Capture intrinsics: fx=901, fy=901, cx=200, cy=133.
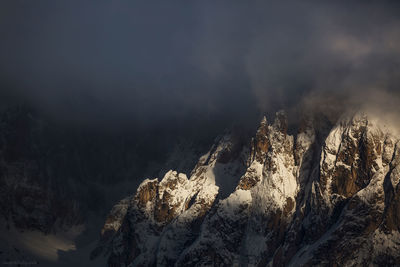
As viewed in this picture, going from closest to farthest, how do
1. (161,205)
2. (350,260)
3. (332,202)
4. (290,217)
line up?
(350,260)
(332,202)
(290,217)
(161,205)

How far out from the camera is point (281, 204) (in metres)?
160

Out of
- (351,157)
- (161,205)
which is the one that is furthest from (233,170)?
(351,157)

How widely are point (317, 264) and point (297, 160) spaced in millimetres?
31349

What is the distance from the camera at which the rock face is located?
5517 inches

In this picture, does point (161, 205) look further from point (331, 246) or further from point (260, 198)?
point (331, 246)

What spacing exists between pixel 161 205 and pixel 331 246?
50.8 metres

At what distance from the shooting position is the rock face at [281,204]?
5517 inches

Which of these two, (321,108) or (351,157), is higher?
(321,108)

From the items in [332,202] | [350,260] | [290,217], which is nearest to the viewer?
[350,260]

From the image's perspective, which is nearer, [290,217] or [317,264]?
[317,264]

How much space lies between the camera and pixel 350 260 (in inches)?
5418

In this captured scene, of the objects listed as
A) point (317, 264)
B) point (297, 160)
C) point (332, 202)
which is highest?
point (297, 160)

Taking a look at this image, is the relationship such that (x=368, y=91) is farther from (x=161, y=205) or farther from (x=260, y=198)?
(x=161, y=205)

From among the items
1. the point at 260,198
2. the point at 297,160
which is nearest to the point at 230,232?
the point at 260,198
